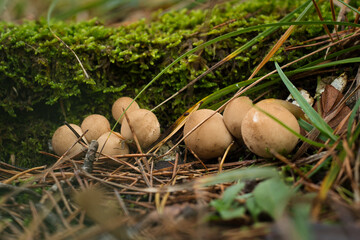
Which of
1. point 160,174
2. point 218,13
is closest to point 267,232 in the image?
point 160,174

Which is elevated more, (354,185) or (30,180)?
(30,180)

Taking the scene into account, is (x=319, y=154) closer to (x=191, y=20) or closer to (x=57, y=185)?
(x=57, y=185)

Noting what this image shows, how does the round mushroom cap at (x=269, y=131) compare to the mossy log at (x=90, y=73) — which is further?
the mossy log at (x=90, y=73)

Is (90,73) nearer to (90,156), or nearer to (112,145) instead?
(112,145)

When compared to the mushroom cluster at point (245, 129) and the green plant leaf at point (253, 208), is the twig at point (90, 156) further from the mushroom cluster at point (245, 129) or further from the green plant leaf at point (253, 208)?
the green plant leaf at point (253, 208)

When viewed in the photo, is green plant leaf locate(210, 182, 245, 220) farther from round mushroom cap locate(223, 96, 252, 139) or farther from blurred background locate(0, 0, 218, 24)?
blurred background locate(0, 0, 218, 24)

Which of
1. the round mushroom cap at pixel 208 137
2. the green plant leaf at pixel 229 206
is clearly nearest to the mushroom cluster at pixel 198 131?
the round mushroom cap at pixel 208 137
